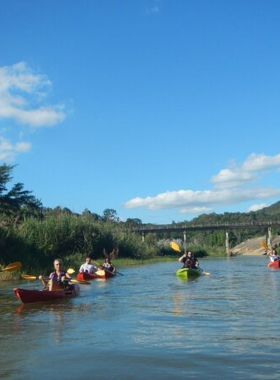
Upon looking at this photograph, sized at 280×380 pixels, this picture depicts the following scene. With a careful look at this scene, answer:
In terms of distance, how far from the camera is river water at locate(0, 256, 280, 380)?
6.56 metres

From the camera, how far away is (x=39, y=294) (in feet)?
45.3

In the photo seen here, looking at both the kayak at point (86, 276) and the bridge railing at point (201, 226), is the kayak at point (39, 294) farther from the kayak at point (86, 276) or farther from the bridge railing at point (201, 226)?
the bridge railing at point (201, 226)

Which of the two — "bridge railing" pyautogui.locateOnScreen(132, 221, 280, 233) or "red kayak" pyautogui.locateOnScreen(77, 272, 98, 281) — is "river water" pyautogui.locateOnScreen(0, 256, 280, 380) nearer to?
"red kayak" pyautogui.locateOnScreen(77, 272, 98, 281)

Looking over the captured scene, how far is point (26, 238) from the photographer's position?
1116 inches

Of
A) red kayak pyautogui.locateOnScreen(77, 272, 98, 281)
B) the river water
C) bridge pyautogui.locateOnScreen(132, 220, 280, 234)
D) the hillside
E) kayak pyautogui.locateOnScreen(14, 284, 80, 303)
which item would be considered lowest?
the river water

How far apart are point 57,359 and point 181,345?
Result: 1983mm

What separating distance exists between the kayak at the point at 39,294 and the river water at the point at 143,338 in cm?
25

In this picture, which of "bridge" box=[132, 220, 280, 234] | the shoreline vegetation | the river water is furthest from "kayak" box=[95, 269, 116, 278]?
"bridge" box=[132, 220, 280, 234]

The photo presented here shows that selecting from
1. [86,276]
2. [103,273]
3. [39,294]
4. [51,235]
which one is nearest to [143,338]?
[39,294]

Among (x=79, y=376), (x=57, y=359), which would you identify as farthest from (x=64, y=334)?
(x=79, y=376)

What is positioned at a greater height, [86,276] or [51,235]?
[51,235]

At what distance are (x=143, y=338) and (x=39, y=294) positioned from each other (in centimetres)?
595

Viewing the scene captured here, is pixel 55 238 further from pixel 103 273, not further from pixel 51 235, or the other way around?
pixel 103 273

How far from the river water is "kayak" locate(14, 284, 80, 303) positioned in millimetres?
247
